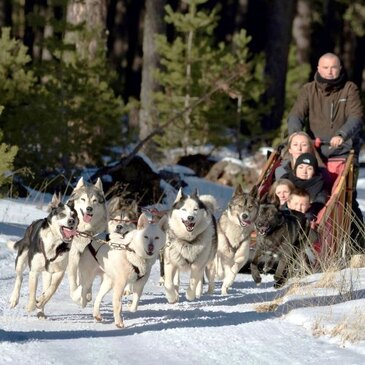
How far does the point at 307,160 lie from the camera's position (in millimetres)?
9789

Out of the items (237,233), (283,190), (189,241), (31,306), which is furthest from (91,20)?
(31,306)

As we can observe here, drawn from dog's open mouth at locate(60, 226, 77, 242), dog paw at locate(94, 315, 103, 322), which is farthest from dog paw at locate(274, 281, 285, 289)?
dog's open mouth at locate(60, 226, 77, 242)

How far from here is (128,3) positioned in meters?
38.0

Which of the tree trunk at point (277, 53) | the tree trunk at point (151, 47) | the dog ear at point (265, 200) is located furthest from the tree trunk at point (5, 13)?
the dog ear at point (265, 200)

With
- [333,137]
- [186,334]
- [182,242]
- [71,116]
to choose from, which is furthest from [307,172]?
[71,116]

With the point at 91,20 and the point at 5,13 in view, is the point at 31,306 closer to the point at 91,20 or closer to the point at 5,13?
the point at 91,20

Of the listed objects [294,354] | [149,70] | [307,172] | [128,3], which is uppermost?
[128,3]

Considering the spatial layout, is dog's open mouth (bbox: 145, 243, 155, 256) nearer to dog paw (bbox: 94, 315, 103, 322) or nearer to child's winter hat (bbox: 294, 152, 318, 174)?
dog paw (bbox: 94, 315, 103, 322)

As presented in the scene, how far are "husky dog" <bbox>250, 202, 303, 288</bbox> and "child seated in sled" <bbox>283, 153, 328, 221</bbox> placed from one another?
71 cm

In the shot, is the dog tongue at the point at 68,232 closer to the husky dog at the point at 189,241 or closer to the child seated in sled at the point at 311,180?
the husky dog at the point at 189,241

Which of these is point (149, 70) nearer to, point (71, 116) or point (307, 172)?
point (71, 116)

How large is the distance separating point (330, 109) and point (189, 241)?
Answer: 2.93 m

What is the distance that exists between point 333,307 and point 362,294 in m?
0.65

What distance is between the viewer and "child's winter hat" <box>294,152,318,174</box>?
32.1ft
